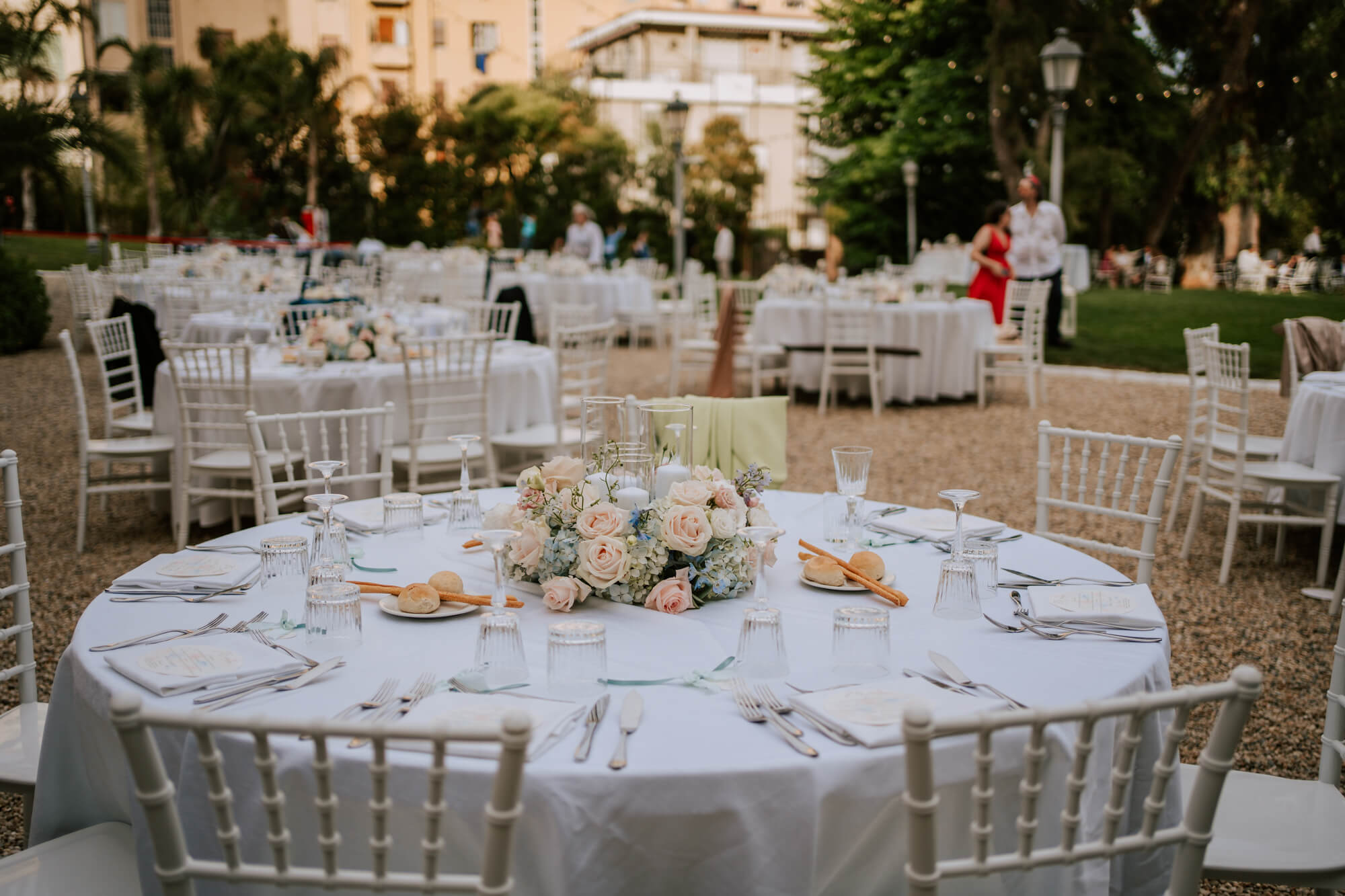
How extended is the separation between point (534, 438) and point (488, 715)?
161 inches

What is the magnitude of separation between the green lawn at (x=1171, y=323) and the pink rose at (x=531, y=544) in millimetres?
10813

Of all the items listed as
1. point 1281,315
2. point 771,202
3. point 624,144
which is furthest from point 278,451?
point 771,202

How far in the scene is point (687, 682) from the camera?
1726mm

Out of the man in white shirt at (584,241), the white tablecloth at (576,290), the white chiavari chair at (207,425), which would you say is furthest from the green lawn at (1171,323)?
the white chiavari chair at (207,425)

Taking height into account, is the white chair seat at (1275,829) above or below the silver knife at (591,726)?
below

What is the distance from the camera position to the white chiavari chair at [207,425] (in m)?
4.87

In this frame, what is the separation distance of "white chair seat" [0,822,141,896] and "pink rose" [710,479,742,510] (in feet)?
3.87

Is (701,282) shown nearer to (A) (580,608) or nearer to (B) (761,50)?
(A) (580,608)

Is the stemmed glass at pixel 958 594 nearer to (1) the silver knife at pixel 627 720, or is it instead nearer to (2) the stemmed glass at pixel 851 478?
(2) the stemmed glass at pixel 851 478

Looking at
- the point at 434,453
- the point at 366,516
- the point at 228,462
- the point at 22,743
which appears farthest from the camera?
the point at 434,453

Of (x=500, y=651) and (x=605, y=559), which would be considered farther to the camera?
(x=605, y=559)

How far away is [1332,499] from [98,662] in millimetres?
4884

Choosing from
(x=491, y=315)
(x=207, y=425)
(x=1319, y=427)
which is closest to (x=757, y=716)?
(x=207, y=425)

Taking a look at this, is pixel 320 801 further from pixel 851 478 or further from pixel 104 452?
pixel 104 452
